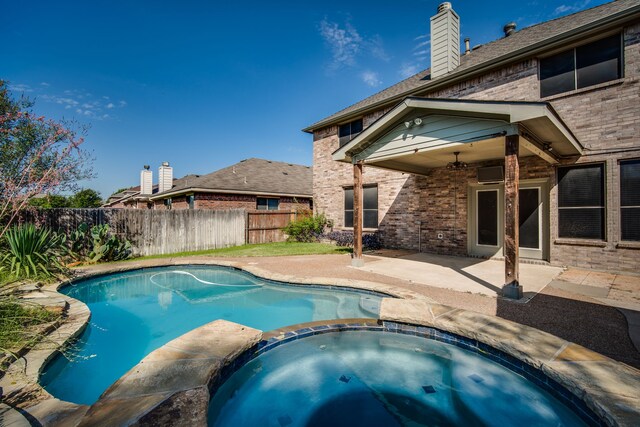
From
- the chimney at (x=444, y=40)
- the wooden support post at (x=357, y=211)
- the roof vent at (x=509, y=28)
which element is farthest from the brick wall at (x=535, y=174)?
the roof vent at (x=509, y=28)

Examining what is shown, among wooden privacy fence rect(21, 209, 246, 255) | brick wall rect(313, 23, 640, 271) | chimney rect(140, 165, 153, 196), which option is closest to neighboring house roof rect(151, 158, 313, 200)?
wooden privacy fence rect(21, 209, 246, 255)

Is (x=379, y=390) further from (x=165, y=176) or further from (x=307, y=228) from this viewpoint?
(x=165, y=176)

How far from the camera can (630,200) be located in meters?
6.74

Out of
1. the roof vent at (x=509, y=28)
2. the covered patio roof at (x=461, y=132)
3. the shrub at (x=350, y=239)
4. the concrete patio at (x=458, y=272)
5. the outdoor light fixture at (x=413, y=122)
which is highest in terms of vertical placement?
the roof vent at (x=509, y=28)

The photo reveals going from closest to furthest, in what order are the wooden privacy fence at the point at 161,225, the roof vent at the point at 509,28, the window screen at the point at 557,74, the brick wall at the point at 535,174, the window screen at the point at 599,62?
the brick wall at the point at 535,174, the window screen at the point at 599,62, the window screen at the point at 557,74, the wooden privacy fence at the point at 161,225, the roof vent at the point at 509,28

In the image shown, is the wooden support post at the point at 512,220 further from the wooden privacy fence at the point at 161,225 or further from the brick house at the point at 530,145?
the wooden privacy fence at the point at 161,225

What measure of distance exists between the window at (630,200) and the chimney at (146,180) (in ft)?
88.6

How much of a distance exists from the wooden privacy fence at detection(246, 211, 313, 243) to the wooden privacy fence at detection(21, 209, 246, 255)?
50 cm

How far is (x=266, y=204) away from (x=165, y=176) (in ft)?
26.9

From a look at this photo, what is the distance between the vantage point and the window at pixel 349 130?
13133 millimetres

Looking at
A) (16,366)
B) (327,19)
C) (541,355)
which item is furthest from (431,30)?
(16,366)

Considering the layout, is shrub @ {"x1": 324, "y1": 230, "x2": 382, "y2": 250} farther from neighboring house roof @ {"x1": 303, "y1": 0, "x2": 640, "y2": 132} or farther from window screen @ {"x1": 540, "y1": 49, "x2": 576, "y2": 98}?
window screen @ {"x1": 540, "y1": 49, "x2": 576, "y2": 98}

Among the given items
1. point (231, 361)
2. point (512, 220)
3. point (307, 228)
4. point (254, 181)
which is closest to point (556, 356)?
point (512, 220)

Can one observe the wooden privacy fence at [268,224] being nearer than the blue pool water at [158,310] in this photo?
No
